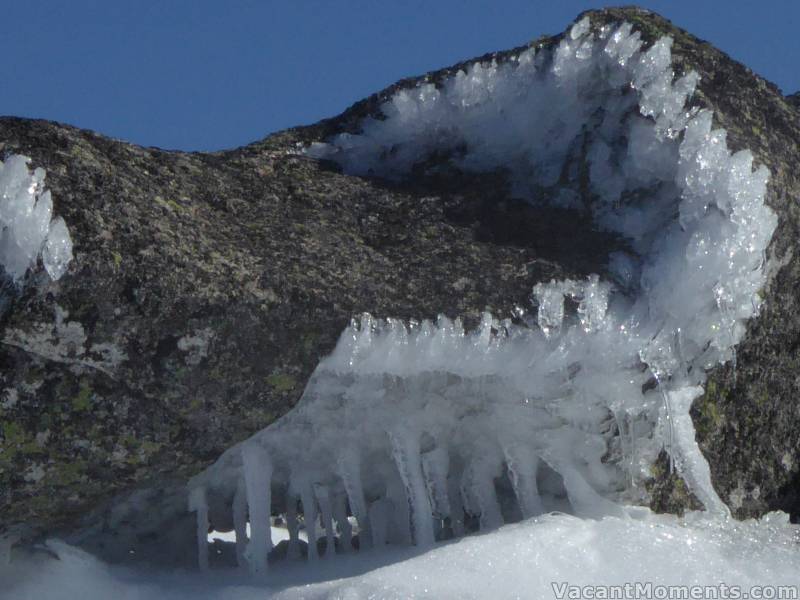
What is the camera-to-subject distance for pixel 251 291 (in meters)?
3.08

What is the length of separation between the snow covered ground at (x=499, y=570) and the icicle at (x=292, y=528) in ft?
0.30

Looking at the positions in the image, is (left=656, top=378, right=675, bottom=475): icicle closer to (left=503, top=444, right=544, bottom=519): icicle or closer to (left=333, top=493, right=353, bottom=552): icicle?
(left=503, top=444, right=544, bottom=519): icicle

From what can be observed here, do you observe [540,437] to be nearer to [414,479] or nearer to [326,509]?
[414,479]

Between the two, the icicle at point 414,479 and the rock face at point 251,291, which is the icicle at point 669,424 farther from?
the icicle at point 414,479

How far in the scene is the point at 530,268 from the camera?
3.58m

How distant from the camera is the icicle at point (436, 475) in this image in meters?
3.43

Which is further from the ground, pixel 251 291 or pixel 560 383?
pixel 251 291

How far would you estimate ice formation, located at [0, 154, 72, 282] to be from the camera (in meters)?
2.79

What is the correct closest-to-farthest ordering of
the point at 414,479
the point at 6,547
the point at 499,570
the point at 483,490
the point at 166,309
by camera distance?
1. the point at 166,309
2. the point at 499,570
3. the point at 6,547
4. the point at 414,479
5. the point at 483,490

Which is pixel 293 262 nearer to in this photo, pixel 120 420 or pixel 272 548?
pixel 120 420

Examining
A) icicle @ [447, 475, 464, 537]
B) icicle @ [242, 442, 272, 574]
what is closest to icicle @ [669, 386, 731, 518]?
icicle @ [447, 475, 464, 537]

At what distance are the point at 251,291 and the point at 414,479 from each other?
84 cm

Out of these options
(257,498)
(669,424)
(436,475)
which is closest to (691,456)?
(669,424)

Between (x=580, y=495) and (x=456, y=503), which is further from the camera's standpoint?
(x=456, y=503)
